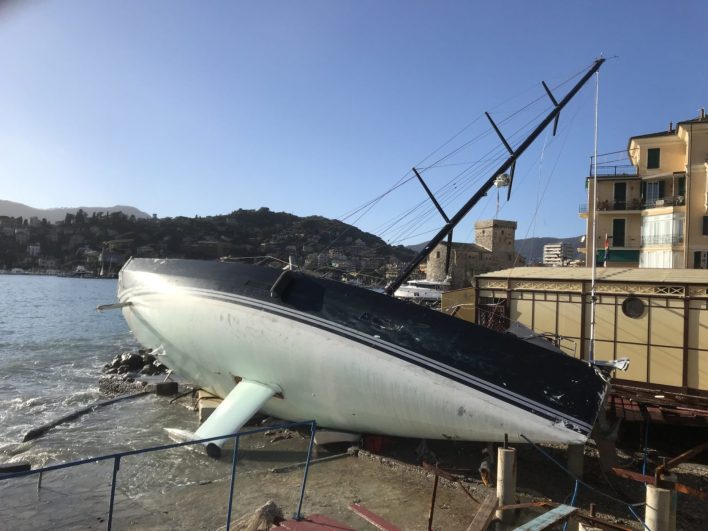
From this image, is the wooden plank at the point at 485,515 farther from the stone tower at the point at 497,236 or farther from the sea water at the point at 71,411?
the stone tower at the point at 497,236

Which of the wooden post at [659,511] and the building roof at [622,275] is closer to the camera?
the wooden post at [659,511]

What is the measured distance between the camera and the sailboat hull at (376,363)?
667cm

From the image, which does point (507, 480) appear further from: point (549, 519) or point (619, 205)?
point (619, 205)

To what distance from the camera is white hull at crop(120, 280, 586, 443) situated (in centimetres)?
679

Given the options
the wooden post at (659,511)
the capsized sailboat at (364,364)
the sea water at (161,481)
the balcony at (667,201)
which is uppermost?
the balcony at (667,201)

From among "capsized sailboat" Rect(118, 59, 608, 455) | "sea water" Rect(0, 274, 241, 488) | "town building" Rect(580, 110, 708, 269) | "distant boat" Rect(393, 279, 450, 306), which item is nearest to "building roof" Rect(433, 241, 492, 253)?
"distant boat" Rect(393, 279, 450, 306)

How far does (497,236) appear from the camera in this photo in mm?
82062

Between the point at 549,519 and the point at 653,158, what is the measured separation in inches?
1409

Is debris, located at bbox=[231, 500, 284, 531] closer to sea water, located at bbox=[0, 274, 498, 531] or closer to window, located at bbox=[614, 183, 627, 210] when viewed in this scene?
sea water, located at bbox=[0, 274, 498, 531]

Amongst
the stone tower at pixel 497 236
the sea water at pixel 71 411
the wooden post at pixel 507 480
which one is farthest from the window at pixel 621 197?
the stone tower at pixel 497 236

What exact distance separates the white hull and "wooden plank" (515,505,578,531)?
4.59ft

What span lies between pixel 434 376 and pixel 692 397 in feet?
19.7

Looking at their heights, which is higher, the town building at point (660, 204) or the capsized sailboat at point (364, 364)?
the town building at point (660, 204)

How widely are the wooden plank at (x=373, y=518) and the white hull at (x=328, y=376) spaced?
1.67m
